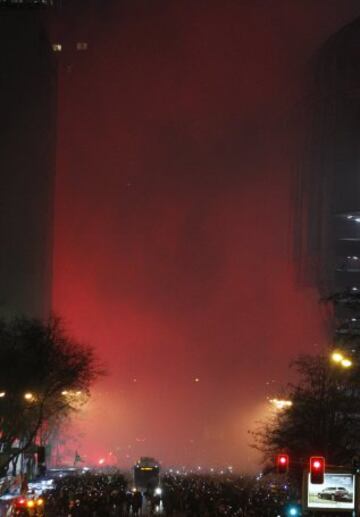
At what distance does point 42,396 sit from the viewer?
178ft

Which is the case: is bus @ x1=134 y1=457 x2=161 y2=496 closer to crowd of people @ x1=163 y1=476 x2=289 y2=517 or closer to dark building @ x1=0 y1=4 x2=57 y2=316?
dark building @ x1=0 y1=4 x2=57 y2=316

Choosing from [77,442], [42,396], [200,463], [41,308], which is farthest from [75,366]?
[200,463]

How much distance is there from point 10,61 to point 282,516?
2303 inches

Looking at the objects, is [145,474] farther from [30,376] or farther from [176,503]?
[30,376]

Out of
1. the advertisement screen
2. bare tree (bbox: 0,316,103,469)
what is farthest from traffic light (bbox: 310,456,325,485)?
bare tree (bbox: 0,316,103,469)

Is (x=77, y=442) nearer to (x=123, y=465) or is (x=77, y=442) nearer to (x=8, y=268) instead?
(x=123, y=465)

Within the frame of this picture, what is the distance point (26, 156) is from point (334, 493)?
6651 centimetres

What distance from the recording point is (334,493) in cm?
3319

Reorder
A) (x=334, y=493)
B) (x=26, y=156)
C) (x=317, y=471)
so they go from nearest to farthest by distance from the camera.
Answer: (x=317, y=471) < (x=334, y=493) < (x=26, y=156)

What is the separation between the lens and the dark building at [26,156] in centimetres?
8538

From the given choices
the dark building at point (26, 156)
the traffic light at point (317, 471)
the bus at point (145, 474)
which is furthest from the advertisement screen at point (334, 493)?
the bus at point (145, 474)

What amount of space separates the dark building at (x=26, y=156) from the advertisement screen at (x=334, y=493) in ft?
172

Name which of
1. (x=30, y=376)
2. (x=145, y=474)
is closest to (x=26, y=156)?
(x=145, y=474)

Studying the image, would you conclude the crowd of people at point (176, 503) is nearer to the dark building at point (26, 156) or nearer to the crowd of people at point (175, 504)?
the crowd of people at point (175, 504)
